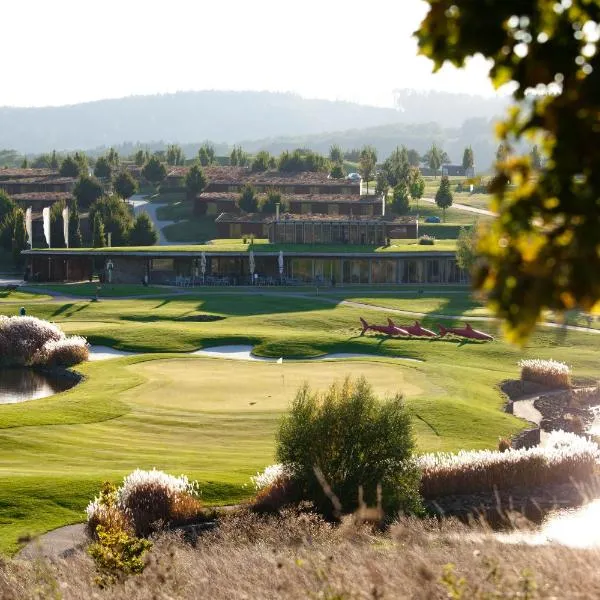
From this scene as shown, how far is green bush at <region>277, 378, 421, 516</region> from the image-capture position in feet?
77.0

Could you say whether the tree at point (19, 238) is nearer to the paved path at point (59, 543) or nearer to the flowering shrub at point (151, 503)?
the flowering shrub at point (151, 503)

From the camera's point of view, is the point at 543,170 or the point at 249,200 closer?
the point at 543,170

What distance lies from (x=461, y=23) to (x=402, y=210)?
376 feet

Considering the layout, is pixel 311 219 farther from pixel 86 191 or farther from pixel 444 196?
pixel 86 191

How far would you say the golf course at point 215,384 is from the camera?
2755 centimetres

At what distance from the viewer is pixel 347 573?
39.8 feet

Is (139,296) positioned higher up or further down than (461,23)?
further down

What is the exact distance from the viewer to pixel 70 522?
23.2m

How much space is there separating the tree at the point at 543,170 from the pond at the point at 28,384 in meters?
36.0

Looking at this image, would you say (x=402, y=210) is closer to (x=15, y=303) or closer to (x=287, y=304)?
(x=287, y=304)

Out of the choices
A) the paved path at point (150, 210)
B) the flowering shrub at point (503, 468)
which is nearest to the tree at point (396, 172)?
the paved path at point (150, 210)

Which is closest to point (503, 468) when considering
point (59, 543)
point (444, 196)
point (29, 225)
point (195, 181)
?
point (59, 543)

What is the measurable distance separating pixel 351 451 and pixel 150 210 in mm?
113331

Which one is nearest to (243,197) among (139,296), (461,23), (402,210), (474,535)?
(402,210)
